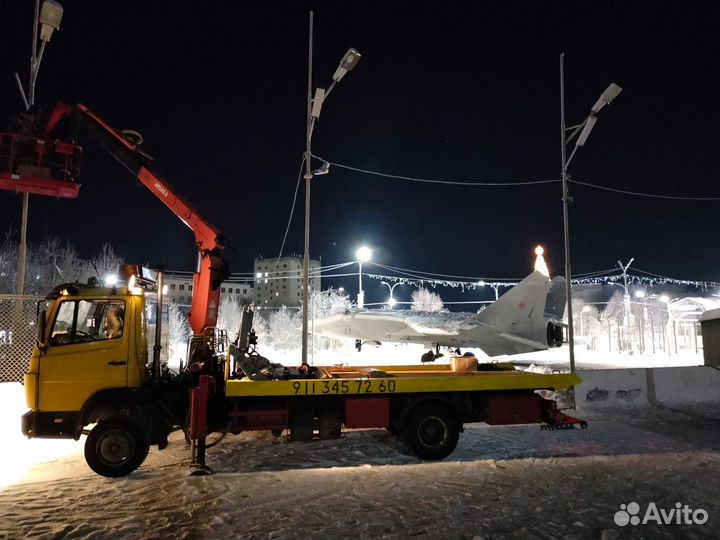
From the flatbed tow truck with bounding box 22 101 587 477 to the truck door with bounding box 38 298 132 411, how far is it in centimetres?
2

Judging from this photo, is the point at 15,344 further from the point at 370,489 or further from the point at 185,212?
the point at 370,489

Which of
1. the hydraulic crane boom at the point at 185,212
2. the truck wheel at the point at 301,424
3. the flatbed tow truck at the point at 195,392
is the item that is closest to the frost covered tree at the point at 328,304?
the hydraulic crane boom at the point at 185,212

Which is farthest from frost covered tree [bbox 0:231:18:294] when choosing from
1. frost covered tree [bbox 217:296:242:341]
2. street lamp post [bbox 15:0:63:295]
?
street lamp post [bbox 15:0:63:295]

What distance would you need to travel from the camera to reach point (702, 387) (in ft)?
45.3

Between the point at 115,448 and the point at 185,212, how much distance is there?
478 centimetres

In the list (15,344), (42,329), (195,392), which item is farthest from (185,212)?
(15,344)

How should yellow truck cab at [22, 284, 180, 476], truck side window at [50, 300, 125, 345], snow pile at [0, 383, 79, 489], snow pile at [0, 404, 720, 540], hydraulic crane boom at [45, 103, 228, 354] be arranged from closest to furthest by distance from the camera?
1. snow pile at [0, 404, 720, 540]
2. yellow truck cab at [22, 284, 180, 476]
3. snow pile at [0, 383, 79, 489]
4. truck side window at [50, 300, 125, 345]
5. hydraulic crane boom at [45, 103, 228, 354]

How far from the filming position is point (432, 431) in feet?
28.1

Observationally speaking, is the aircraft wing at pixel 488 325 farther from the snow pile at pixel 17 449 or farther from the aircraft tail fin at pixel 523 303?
the snow pile at pixel 17 449

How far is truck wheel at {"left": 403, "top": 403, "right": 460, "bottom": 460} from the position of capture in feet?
27.5

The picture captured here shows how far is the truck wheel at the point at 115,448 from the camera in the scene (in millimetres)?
7363

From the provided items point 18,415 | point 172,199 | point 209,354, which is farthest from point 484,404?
point 18,415

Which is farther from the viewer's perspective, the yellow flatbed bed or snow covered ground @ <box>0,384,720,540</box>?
the yellow flatbed bed

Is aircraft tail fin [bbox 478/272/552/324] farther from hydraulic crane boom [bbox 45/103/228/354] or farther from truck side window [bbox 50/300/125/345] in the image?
truck side window [bbox 50/300/125/345]
